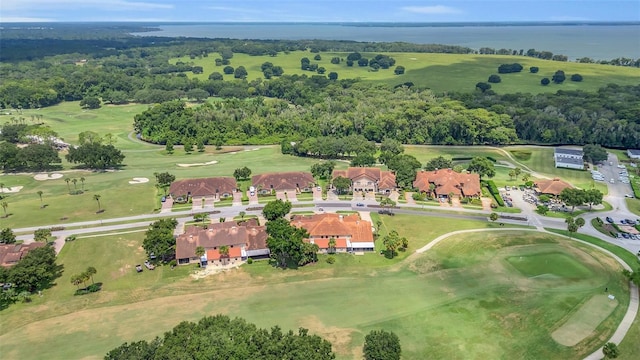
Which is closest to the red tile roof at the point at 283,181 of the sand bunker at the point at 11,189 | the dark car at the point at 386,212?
the dark car at the point at 386,212

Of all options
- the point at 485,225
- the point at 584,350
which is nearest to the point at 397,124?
the point at 485,225

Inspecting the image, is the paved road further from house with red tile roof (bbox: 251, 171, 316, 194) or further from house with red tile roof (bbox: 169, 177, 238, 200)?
house with red tile roof (bbox: 251, 171, 316, 194)

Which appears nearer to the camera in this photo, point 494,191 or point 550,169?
point 494,191

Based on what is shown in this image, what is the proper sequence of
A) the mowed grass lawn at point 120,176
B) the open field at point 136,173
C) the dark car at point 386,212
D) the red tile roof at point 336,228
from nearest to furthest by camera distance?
1. the red tile roof at point 336,228
2. the dark car at point 386,212
3. the mowed grass lawn at point 120,176
4. the open field at point 136,173

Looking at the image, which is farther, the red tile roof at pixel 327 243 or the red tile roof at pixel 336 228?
the red tile roof at pixel 336 228

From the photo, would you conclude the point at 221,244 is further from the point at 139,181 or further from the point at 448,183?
the point at 448,183

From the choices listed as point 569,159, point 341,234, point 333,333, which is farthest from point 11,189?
point 569,159

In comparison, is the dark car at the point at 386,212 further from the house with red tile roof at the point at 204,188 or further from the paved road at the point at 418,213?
the house with red tile roof at the point at 204,188
